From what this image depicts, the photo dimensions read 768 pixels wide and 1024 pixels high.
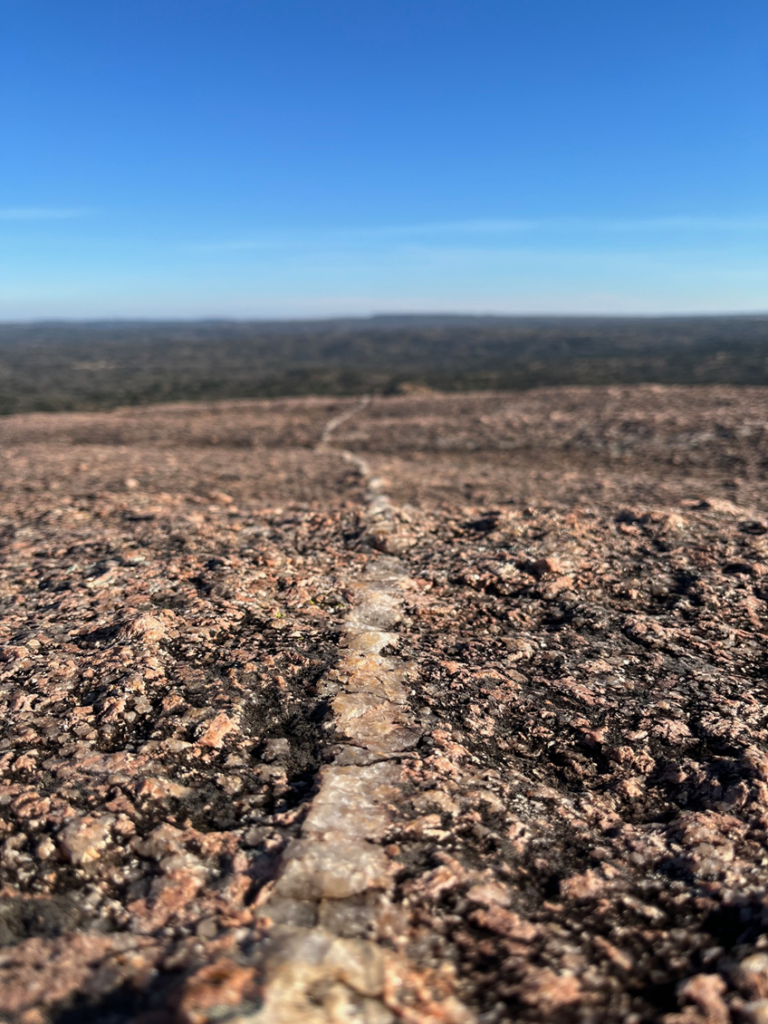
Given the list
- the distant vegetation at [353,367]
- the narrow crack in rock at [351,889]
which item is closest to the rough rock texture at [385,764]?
the narrow crack in rock at [351,889]

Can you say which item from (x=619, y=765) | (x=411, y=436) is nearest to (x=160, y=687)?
(x=619, y=765)

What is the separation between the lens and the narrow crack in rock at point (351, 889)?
2.38m

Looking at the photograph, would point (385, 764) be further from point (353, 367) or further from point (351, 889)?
point (353, 367)

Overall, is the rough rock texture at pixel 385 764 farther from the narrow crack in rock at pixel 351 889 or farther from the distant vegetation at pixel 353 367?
the distant vegetation at pixel 353 367

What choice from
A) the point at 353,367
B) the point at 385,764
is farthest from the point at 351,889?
the point at 353,367

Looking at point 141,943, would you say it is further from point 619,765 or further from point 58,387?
point 58,387

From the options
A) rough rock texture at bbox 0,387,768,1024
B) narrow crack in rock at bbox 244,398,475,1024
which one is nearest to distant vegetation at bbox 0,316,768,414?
rough rock texture at bbox 0,387,768,1024

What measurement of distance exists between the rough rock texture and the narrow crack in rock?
0.04 ft

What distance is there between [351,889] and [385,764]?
0.87m

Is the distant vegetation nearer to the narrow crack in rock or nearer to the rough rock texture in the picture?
the rough rock texture

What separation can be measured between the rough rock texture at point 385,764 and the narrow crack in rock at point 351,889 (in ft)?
0.04

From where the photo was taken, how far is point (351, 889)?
2.96 metres

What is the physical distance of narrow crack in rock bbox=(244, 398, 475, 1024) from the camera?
2.38 meters

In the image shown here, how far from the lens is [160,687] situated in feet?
14.3
